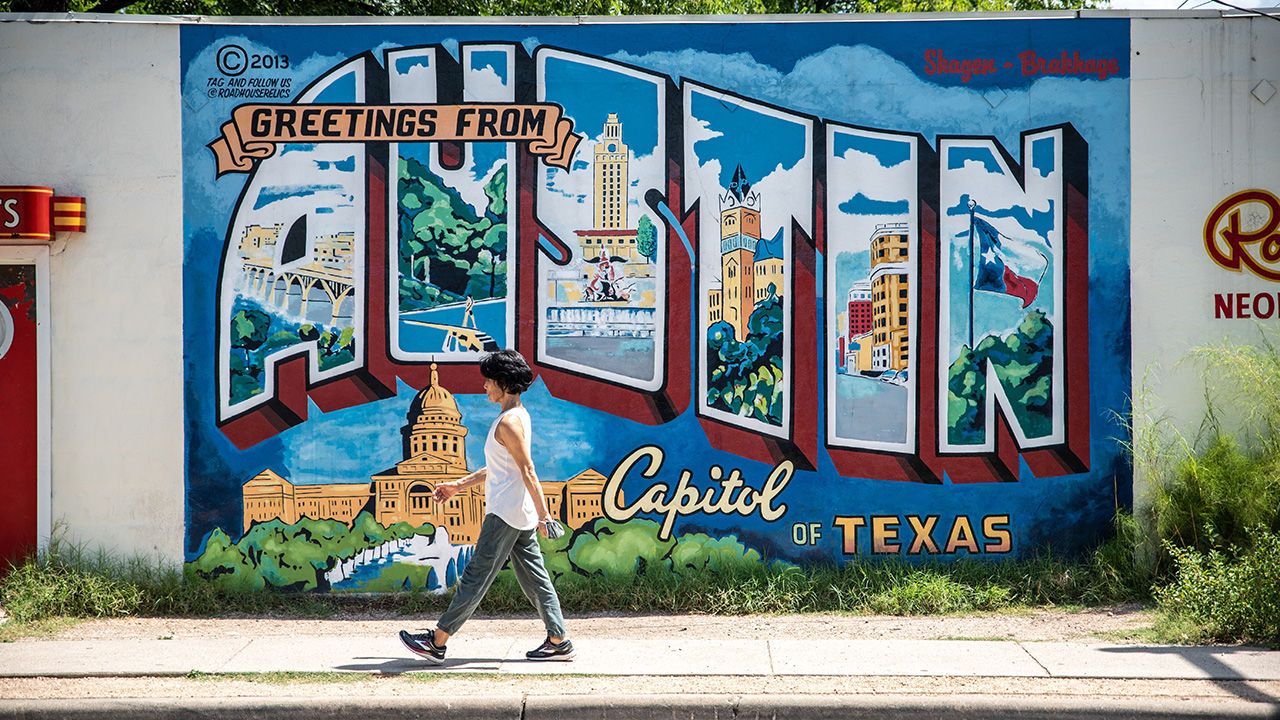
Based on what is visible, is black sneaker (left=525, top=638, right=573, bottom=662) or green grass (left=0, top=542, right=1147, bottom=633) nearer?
black sneaker (left=525, top=638, right=573, bottom=662)

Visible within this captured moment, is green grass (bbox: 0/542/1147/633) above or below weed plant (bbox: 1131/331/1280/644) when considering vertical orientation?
below

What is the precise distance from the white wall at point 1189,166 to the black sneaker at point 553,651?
475 cm

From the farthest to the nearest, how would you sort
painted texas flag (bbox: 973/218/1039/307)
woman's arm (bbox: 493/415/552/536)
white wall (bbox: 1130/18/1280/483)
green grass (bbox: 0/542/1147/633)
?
painted texas flag (bbox: 973/218/1039/307)
white wall (bbox: 1130/18/1280/483)
green grass (bbox: 0/542/1147/633)
woman's arm (bbox: 493/415/552/536)

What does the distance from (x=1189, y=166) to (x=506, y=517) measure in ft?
19.0

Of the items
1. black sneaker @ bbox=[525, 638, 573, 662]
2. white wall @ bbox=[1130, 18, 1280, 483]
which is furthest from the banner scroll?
white wall @ bbox=[1130, 18, 1280, 483]

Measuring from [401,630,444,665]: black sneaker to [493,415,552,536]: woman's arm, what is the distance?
106 centimetres

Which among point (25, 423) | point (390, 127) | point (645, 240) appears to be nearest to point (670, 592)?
point (645, 240)

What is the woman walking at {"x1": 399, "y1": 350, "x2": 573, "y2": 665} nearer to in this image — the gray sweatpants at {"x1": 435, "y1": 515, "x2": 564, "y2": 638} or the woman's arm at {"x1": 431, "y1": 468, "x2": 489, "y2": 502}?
the gray sweatpants at {"x1": 435, "y1": 515, "x2": 564, "y2": 638}

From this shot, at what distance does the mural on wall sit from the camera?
346 inches

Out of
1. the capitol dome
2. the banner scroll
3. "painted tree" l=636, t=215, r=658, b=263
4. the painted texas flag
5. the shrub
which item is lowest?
the shrub

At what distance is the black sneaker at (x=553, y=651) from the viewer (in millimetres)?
7113

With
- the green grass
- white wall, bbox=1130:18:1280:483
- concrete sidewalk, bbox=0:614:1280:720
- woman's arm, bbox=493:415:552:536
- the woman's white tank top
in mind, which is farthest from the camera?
white wall, bbox=1130:18:1280:483

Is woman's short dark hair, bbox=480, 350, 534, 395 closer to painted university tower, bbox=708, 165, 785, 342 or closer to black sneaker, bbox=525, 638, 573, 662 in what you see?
black sneaker, bbox=525, 638, 573, 662

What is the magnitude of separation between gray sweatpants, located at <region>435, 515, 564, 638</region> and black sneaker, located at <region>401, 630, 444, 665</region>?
160 millimetres
